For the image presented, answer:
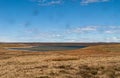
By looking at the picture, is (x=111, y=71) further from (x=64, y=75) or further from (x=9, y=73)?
(x=9, y=73)

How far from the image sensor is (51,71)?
26.8 meters

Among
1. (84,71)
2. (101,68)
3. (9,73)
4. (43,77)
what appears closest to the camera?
(43,77)

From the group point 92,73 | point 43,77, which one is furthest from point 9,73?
point 92,73

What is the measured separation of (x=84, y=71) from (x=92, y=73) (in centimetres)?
84

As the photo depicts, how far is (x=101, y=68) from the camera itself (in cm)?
2981

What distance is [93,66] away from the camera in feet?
101

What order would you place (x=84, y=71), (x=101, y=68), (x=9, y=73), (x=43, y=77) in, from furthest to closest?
1. (x=101, y=68)
2. (x=84, y=71)
3. (x=9, y=73)
4. (x=43, y=77)

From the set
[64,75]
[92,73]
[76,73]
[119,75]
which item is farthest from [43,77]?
[119,75]

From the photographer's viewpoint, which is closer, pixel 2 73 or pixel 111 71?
A: pixel 2 73

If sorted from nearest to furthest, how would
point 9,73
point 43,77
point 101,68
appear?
1. point 43,77
2. point 9,73
3. point 101,68

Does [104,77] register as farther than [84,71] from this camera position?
No

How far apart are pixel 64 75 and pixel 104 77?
3.70 meters

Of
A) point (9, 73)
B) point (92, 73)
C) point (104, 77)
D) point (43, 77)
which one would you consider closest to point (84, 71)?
point (92, 73)

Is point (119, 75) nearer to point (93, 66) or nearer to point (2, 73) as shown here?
point (93, 66)
